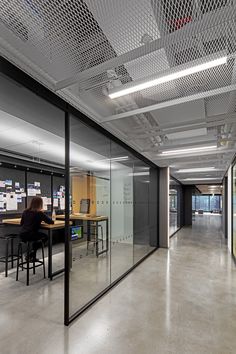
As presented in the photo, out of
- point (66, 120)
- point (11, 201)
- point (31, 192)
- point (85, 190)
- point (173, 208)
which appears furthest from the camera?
point (173, 208)

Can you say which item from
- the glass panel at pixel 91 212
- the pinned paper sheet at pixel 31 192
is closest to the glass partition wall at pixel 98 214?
the glass panel at pixel 91 212

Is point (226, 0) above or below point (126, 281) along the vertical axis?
above

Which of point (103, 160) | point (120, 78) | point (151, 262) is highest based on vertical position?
point (120, 78)

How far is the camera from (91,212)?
13.3 ft

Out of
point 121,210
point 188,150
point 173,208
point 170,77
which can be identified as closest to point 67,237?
point 121,210

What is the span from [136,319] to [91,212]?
2.00 meters

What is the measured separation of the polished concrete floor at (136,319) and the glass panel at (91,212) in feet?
1.49

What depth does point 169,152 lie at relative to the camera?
4891 mm

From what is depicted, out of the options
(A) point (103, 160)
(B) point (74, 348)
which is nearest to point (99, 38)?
(A) point (103, 160)

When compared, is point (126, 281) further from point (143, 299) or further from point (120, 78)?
point (120, 78)

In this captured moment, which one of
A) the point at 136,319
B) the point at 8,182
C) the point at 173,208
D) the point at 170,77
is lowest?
the point at 136,319

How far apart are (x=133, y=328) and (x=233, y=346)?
111 centimetres

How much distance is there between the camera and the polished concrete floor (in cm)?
216

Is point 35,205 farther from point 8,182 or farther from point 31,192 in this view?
point 31,192
